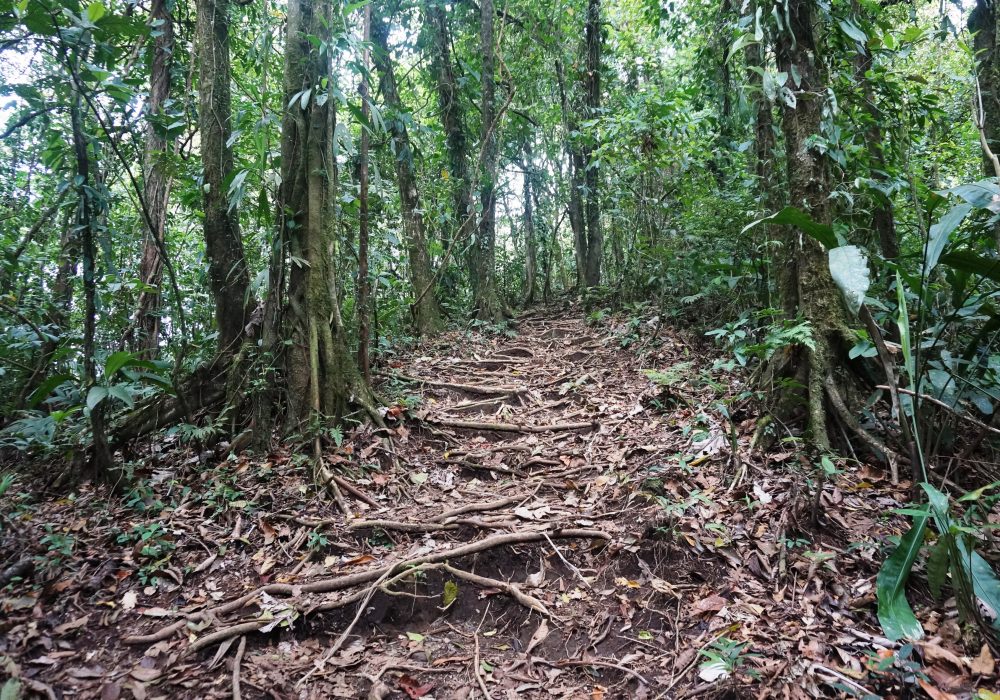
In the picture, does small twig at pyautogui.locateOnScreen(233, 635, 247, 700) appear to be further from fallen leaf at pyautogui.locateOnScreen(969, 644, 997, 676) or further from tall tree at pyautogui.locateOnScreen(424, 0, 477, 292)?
tall tree at pyautogui.locateOnScreen(424, 0, 477, 292)

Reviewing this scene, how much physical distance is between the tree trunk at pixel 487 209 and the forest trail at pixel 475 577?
4.66 meters

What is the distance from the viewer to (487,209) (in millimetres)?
9148

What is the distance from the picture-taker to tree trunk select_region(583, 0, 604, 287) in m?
9.89

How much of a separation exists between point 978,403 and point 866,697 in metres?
1.97

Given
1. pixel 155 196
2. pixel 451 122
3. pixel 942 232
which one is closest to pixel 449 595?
A: pixel 942 232

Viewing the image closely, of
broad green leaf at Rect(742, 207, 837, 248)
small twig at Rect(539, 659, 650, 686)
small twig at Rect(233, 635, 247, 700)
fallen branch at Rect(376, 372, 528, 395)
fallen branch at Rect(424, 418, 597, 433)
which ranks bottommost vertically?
small twig at Rect(539, 659, 650, 686)

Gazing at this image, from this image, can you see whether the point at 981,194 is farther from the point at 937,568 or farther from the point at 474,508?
the point at 474,508

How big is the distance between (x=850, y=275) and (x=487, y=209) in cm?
721

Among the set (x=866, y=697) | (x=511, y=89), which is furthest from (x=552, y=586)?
(x=511, y=89)

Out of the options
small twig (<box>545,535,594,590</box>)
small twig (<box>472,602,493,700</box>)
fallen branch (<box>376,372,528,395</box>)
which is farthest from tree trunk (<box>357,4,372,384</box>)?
small twig (<box>472,602,493,700</box>)

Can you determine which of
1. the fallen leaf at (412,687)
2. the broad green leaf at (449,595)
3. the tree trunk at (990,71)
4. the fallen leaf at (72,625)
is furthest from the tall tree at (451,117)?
the fallen leaf at (412,687)

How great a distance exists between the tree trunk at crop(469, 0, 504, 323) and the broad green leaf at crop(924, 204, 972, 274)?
6.71 metres

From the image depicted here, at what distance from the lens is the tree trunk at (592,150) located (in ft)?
32.4

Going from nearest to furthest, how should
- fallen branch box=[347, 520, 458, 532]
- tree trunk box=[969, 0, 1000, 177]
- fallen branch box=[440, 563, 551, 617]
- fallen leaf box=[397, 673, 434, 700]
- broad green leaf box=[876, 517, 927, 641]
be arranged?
1. broad green leaf box=[876, 517, 927, 641]
2. fallen leaf box=[397, 673, 434, 700]
3. fallen branch box=[440, 563, 551, 617]
4. fallen branch box=[347, 520, 458, 532]
5. tree trunk box=[969, 0, 1000, 177]
